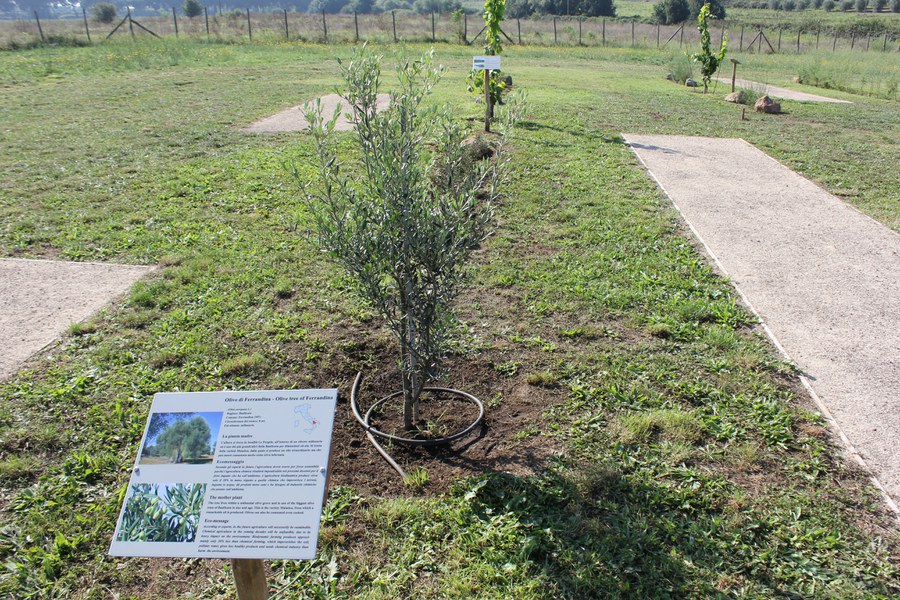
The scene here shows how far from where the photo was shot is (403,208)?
2.90 metres

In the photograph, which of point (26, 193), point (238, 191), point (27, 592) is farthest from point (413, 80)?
point (26, 193)

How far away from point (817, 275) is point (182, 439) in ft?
17.3

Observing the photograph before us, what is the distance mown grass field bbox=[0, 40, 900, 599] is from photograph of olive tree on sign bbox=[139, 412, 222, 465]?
804 mm

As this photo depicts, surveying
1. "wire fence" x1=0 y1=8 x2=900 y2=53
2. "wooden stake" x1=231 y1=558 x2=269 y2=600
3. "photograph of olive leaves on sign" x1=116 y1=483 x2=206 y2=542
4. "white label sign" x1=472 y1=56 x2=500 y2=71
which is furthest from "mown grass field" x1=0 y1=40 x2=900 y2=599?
"wire fence" x1=0 y1=8 x2=900 y2=53

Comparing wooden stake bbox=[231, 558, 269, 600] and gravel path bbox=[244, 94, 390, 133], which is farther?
gravel path bbox=[244, 94, 390, 133]

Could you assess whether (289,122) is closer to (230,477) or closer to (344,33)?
(230,477)

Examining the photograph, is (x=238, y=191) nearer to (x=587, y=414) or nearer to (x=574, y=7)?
(x=587, y=414)

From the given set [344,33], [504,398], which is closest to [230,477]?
[504,398]

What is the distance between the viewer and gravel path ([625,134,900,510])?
3.70 meters

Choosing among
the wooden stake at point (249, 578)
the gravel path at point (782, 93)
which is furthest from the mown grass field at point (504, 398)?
the gravel path at point (782, 93)

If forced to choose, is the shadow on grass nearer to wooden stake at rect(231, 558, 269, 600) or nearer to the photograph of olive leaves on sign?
wooden stake at rect(231, 558, 269, 600)

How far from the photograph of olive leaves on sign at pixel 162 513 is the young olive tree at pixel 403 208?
4.30 feet

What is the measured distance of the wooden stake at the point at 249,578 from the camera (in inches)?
79.6

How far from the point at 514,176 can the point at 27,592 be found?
695 centimetres
